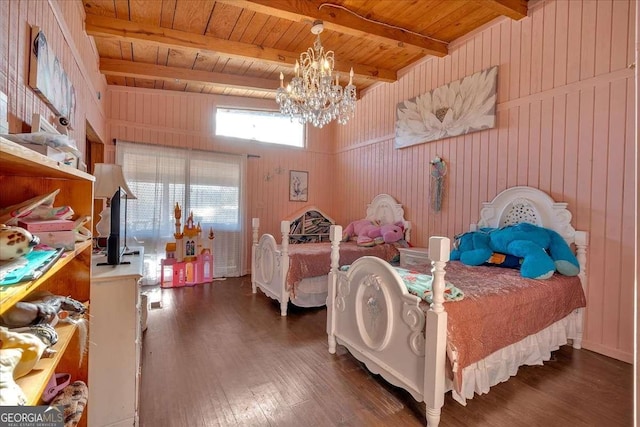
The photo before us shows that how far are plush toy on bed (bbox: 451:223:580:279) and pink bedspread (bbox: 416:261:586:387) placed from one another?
84 millimetres

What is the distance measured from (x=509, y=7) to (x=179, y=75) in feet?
12.5

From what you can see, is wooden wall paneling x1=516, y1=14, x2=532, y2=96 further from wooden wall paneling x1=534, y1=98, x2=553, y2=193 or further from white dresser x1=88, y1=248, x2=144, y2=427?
white dresser x1=88, y1=248, x2=144, y2=427

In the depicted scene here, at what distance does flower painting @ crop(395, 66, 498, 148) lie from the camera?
3100 millimetres

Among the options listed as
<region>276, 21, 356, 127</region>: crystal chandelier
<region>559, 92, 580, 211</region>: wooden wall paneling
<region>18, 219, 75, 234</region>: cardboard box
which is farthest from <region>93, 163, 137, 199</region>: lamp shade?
<region>559, 92, 580, 211</region>: wooden wall paneling

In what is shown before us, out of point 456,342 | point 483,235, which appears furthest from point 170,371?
point 483,235

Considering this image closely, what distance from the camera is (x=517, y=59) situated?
9.52ft

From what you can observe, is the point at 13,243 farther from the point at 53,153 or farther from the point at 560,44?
the point at 560,44

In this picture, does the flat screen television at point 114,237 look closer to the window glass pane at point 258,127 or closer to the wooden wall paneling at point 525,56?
the window glass pane at point 258,127

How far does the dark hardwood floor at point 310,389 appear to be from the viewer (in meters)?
1.66

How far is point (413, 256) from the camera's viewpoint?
342 cm

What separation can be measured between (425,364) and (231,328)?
1.91 meters

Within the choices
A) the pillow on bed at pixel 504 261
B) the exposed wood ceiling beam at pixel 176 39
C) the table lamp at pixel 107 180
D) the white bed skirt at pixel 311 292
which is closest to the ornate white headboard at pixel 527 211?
the pillow on bed at pixel 504 261

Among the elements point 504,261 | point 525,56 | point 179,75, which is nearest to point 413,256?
point 504,261

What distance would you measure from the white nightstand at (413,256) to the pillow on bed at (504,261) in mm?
693
